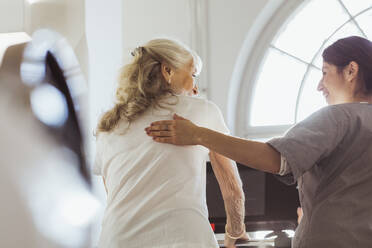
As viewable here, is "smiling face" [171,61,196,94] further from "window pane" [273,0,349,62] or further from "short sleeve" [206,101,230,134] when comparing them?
"window pane" [273,0,349,62]

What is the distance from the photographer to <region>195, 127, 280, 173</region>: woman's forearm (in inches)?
58.5

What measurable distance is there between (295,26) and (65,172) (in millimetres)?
2904

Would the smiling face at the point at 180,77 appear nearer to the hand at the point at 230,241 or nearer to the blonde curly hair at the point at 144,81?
the blonde curly hair at the point at 144,81

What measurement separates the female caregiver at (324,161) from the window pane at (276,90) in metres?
3.27

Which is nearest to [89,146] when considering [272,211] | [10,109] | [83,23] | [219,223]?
[10,109]

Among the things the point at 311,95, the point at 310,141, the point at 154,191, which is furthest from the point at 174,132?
the point at 311,95

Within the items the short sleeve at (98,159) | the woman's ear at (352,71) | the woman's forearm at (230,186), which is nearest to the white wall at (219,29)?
the woman's forearm at (230,186)

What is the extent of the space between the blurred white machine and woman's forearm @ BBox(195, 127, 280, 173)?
1.20 metres

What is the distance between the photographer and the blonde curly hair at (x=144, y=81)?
5.59 feet

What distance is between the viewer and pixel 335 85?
1677 millimetres

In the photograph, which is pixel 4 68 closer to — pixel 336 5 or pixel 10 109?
pixel 10 109

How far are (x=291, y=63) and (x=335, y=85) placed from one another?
3241 mm

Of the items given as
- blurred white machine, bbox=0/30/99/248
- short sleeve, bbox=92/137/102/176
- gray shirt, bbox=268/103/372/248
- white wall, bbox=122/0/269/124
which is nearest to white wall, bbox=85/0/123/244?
blurred white machine, bbox=0/30/99/248

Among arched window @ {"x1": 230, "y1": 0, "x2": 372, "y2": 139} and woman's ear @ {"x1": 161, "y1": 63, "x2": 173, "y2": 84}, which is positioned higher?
woman's ear @ {"x1": 161, "y1": 63, "x2": 173, "y2": 84}
